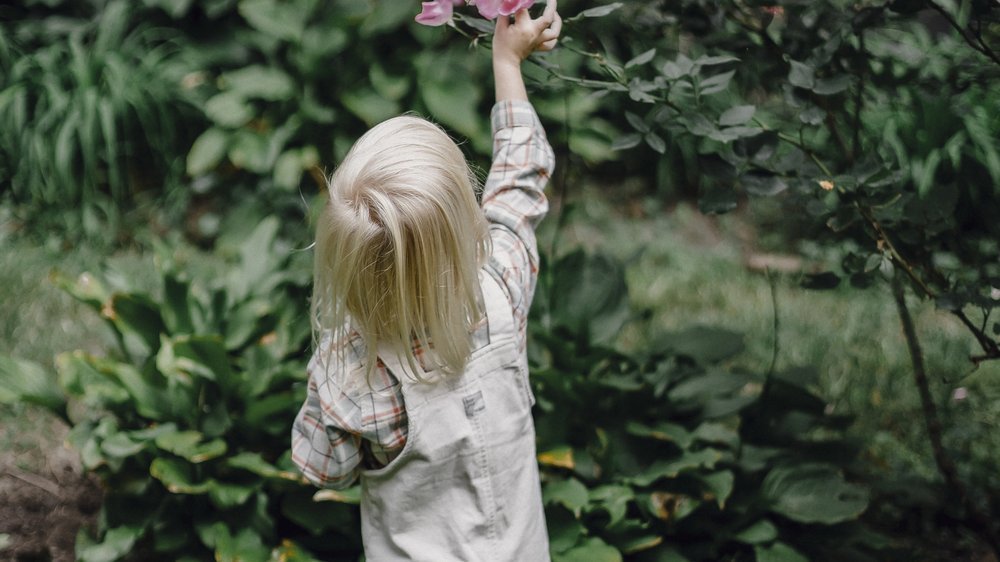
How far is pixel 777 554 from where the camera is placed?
238 centimetres

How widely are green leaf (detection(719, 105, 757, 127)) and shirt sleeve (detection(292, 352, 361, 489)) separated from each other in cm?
94

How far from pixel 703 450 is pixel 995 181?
2078mm

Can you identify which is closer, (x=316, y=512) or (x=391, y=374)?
(x=391, y=374)

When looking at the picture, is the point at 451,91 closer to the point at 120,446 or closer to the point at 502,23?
the point at 120,446

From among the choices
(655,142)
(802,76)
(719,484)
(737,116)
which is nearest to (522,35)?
(655,142)

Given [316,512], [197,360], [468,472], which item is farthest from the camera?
[197,360]

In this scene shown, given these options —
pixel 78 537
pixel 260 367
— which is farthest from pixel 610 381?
pixel 78 537

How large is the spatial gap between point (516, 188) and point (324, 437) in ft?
1.81

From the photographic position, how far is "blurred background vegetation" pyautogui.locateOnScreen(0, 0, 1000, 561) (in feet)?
6.88

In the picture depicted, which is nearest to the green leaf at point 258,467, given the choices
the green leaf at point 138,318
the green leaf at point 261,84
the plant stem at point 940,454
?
the green leaf at point 138,318

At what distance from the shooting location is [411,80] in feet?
14.3

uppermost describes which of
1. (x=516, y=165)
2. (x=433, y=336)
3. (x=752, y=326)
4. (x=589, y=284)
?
(x=516, y=165)

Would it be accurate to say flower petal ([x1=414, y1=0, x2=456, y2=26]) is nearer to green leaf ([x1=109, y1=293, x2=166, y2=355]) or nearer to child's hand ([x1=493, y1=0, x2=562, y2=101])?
child's hand ([x1=493, y1=0, x2=562, y2=101])

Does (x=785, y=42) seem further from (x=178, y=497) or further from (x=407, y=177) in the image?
(x=178, y=497)
